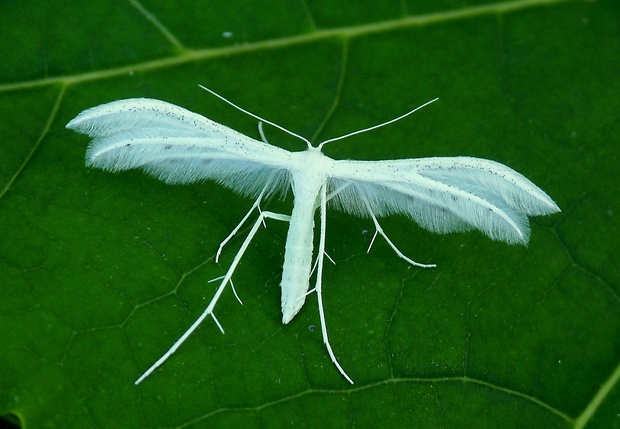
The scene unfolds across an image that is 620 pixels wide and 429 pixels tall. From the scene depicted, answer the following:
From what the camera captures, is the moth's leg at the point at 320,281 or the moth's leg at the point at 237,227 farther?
the moth's leg at the point at 237,227

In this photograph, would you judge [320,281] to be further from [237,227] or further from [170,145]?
[170,145]

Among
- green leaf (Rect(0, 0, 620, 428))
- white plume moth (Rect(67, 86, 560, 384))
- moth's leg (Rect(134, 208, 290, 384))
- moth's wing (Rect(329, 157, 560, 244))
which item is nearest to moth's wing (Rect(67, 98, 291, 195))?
white plume moth (Rect(67, 86, 560, 384))

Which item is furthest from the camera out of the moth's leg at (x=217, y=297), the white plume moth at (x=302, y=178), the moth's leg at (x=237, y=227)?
the moth's leg at (x=237, y=227)

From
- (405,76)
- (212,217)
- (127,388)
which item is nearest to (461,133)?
(405,76)

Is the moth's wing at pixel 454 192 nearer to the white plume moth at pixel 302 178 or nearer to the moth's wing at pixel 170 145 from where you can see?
the white plume moth at pixel 302 178

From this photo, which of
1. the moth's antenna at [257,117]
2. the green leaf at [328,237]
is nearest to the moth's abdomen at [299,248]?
the green leaf at [328,237]

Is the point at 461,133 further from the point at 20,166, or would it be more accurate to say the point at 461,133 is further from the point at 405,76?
the point at 20,166
